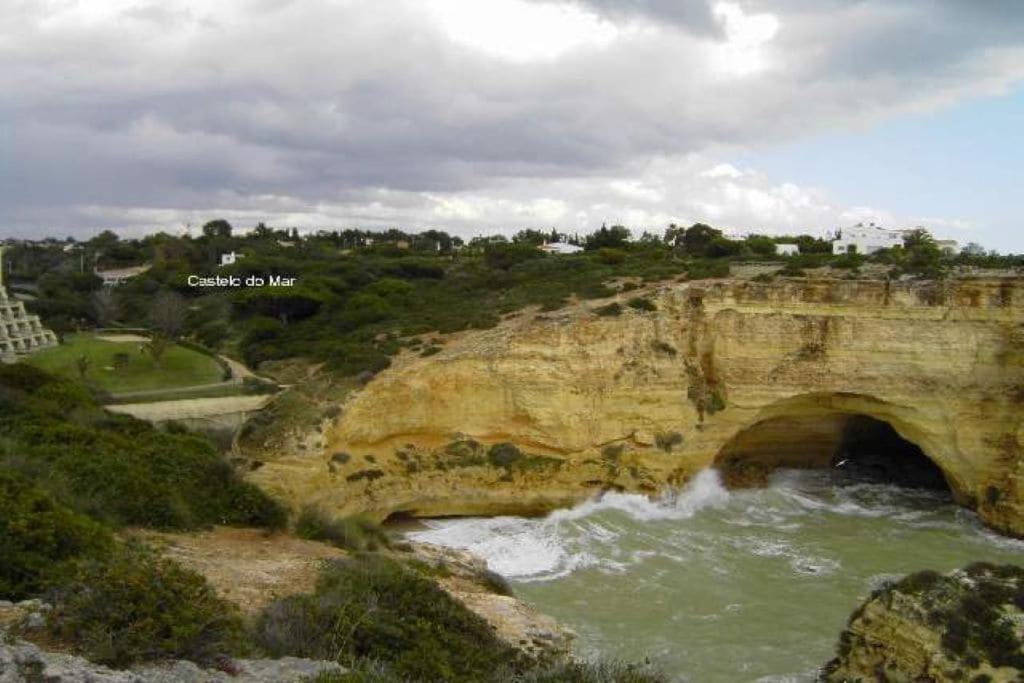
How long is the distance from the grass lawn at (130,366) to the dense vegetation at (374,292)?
2202mm

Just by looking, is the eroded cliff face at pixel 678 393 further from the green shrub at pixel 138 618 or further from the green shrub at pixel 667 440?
the green shrub at pixel 138 618

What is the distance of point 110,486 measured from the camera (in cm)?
1091

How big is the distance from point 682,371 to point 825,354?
384 cm

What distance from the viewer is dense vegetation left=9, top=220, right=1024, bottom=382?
2438 centimetres

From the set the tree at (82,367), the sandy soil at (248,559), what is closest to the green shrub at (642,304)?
the sandy soil at (248,559)

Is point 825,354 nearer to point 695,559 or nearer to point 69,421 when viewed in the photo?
point 695,559

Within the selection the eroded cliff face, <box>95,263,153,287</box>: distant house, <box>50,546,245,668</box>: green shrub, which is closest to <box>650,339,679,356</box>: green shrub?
the eroded cliff face

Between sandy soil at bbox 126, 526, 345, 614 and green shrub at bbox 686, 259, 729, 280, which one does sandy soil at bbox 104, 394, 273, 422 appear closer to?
sandy soil at bbox 126, 526, 345, 614

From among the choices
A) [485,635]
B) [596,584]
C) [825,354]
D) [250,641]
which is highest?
[825,354]

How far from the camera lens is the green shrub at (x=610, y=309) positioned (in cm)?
2204

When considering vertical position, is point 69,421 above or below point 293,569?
above

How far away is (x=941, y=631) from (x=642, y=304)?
13.8 meters

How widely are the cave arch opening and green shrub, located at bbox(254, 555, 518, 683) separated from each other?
49.7 feet

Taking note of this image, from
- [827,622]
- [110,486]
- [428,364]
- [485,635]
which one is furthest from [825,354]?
[110,486]
